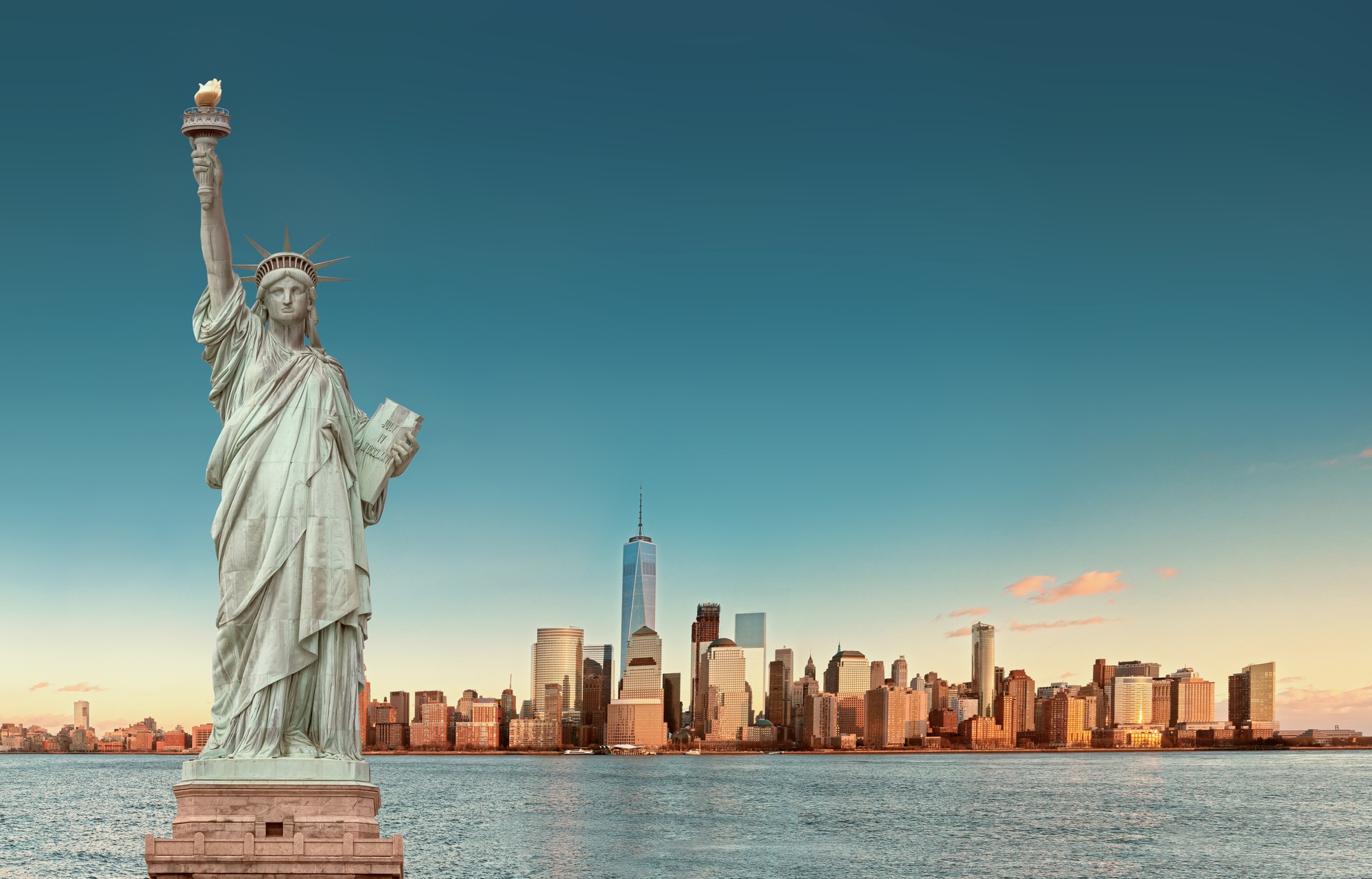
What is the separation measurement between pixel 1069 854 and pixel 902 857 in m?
6.98

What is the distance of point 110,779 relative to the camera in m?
129

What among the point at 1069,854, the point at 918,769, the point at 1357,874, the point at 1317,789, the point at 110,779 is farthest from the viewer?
the point at 918,769

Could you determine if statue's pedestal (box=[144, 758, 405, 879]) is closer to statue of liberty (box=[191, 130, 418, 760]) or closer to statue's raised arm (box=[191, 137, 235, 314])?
statue of liberty (box=[191, 130, 418, 760])

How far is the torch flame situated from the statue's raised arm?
370mm

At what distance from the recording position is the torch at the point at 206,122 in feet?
48.1

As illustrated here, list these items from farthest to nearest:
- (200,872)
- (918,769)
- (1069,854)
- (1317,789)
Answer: (918,769) → (1317,789) → (1069,854) → (200,872)

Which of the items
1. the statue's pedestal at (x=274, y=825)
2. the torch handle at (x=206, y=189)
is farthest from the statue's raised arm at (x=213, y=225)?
the statue's pedestal at (x=274, y=825)

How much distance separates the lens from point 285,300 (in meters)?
15.3

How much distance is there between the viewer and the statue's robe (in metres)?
14.4

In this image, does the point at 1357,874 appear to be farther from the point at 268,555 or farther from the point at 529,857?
the point at 268,555

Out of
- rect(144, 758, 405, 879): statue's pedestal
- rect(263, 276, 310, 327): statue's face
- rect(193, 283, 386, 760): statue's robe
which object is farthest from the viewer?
rect(263, 276, 310, 327): statue's face

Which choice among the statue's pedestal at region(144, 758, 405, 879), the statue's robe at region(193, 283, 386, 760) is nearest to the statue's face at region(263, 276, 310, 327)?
the statue's robe at region(193, 283, 386, 760)

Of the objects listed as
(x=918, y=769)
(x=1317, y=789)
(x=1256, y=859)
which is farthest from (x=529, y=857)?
(x=918, y=769)

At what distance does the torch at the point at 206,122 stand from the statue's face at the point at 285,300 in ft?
3.72
